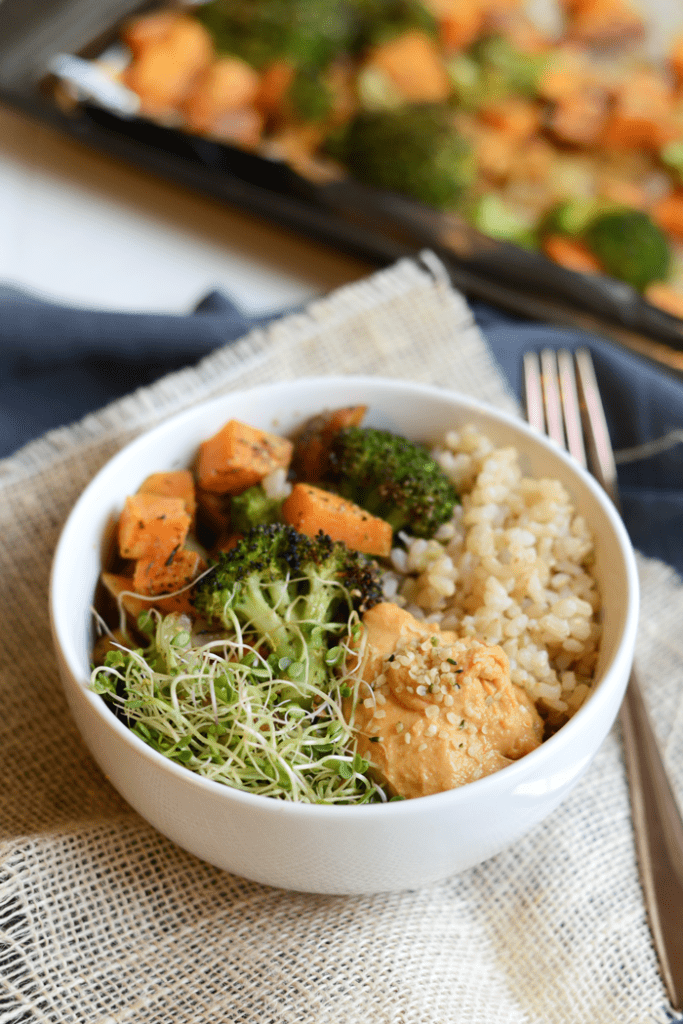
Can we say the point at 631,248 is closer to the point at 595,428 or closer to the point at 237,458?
the point at 595,428

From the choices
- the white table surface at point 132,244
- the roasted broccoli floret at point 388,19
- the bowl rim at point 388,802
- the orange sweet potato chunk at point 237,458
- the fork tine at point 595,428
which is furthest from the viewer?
the roasted broccoli floret at point 388,19

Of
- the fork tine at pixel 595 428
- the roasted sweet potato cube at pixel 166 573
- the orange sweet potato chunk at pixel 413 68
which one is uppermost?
the orange sweet potato chunk at pixel 413 68

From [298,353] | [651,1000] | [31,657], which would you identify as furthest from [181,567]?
[651,1000]

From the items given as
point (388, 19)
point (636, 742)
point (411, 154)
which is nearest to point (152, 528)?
point (636, 742)

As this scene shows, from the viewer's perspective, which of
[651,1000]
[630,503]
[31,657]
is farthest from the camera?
[630,503]

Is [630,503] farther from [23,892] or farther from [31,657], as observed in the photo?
[23,892]

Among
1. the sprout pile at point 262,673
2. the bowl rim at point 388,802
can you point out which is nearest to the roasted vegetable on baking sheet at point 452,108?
the bowl rim at point 388,802

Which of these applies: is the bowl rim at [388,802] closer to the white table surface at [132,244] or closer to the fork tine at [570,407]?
the fork tine at [570,407]

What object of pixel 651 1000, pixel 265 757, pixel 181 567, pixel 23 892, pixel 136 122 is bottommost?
pixel 651 1000
